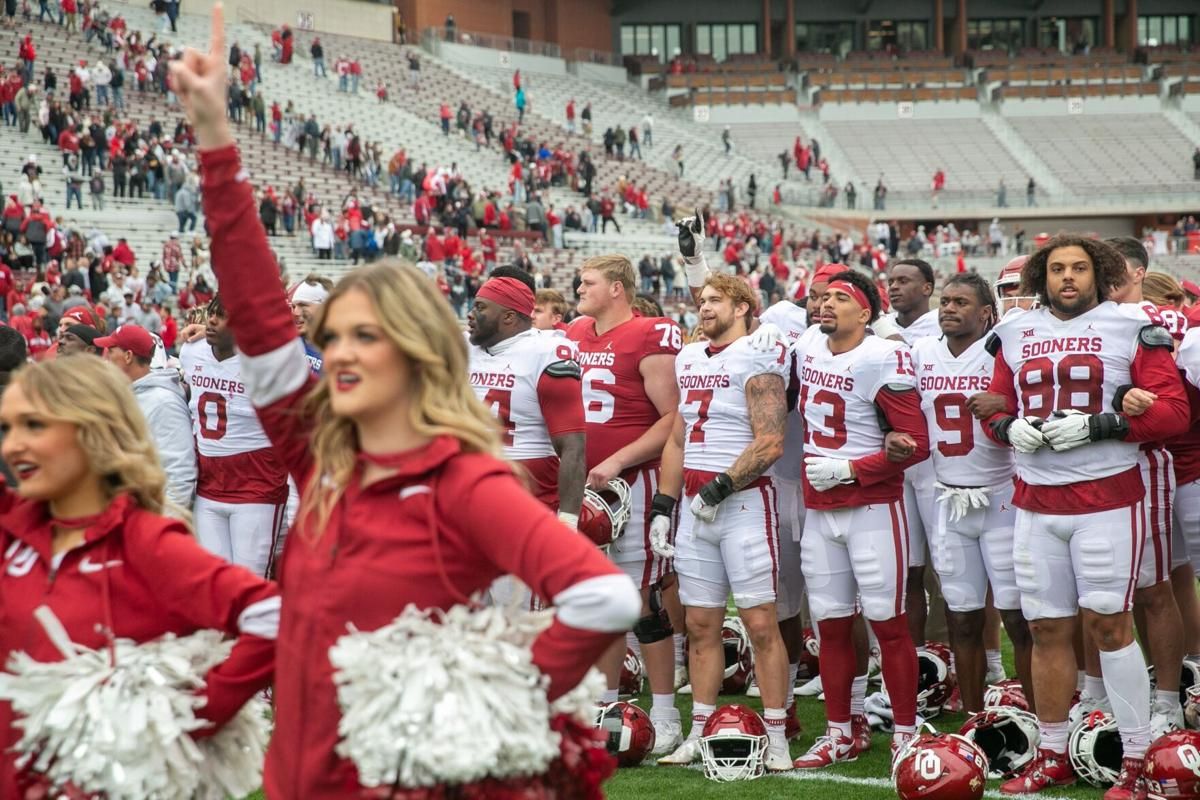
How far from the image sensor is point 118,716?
2801mm

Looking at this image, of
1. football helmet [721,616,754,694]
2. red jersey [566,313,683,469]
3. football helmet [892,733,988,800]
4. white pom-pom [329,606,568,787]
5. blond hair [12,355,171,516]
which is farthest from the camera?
football helmet [721,616,754,694]

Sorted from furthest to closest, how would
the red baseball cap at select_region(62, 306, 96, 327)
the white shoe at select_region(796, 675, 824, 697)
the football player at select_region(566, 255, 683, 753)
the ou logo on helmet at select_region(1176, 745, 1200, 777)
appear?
the white shoe at select_region(796, 675, 824, 697) < the red baseball cap at select_region(62, 306, 96, 327) < the football player at select_region(566, 255, 683, 753) < the ou logo on helmet at select_region(1176, 745, 1200, 777)

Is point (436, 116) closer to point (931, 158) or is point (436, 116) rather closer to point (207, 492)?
point (931, 158)

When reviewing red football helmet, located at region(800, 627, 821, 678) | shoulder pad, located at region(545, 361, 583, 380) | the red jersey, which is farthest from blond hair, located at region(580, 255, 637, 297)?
red football helmet, located at region(800, 627, 821, 678)

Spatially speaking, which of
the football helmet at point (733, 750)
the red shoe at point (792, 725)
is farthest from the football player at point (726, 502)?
the red shoe at point (792, 725)

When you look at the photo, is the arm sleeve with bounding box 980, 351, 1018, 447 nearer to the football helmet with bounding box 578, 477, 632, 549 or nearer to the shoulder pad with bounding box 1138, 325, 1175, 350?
the shoulder pad with bounding box 1138, 325, 1175, 350

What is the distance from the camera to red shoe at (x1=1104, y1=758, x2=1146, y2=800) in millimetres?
5367

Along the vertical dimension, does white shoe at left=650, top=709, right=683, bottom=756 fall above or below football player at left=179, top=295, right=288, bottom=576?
below

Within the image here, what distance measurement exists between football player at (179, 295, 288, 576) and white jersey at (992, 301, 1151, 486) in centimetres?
343

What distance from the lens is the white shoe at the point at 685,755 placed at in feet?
20.9

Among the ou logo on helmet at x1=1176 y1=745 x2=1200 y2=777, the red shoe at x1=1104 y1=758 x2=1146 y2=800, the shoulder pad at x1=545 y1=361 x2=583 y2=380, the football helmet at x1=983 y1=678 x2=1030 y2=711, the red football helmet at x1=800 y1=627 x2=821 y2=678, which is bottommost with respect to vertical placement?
the red football helmet at x1=800 y1=627 x2=821 y2=678

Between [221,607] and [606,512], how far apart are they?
3.78 metres

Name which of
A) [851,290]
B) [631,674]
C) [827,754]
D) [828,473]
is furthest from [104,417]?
[631,674]

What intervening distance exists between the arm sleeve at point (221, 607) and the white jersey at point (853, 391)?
148 inches
